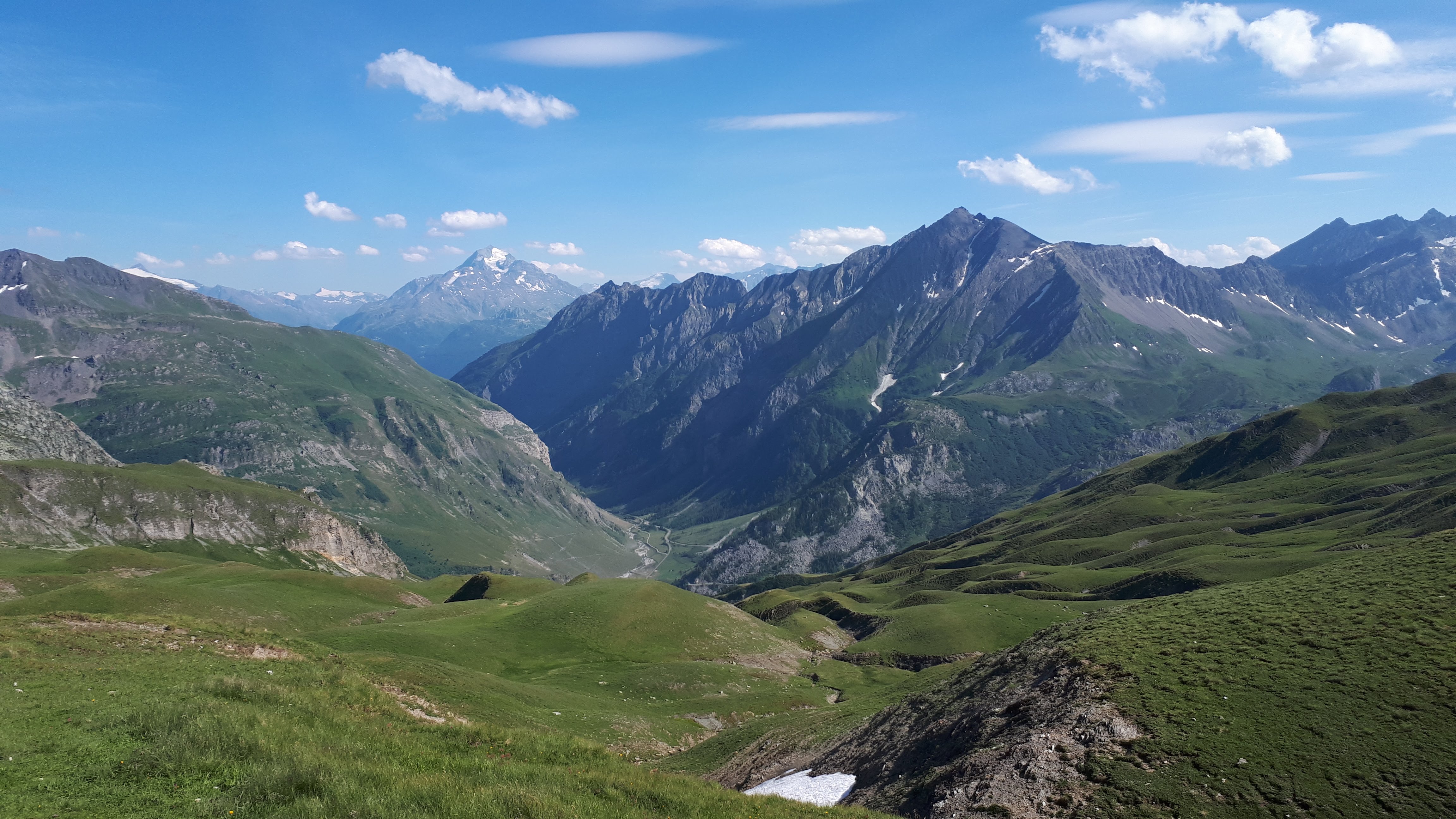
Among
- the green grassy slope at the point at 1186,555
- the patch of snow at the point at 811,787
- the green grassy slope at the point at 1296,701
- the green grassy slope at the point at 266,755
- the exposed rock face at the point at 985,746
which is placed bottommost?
the green grassy slope at the point at 1186,555

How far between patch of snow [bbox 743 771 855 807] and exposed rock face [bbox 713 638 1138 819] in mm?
695

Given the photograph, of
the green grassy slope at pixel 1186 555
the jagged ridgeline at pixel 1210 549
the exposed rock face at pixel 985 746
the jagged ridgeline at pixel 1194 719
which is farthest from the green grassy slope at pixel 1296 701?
the jagged ridgeline at pixel 1210 549

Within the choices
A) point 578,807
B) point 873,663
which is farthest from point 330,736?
point 873,663

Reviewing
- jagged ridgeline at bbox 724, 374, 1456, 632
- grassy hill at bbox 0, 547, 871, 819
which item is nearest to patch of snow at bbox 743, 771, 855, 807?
grassy hill at bbox 0, 547, 871, 819

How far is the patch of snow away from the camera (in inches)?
1467

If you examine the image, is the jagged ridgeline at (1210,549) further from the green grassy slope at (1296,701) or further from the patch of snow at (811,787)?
the green grassy slope at (1296,701)

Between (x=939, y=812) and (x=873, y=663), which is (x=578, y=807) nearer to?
(x=939, y=812)

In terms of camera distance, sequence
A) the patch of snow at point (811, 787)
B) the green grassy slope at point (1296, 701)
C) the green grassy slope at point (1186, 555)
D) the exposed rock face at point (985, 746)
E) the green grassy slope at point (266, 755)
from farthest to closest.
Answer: the green grassy slope at point (1186, 555) < the patch of snow at point (811, 787) < the exposed rock face at point (985, 746) < the green grassy slope at point (1296, 701) < the green grassy slope at point (266, 755)

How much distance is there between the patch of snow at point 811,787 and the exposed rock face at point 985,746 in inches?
27.4

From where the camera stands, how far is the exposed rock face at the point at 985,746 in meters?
28.1

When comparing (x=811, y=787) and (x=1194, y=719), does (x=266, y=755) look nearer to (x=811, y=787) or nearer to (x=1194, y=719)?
(x=811, y=787)

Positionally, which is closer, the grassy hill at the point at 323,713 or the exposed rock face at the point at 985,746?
the grassy hill at the point at 323,713

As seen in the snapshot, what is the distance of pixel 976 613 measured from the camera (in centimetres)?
12019

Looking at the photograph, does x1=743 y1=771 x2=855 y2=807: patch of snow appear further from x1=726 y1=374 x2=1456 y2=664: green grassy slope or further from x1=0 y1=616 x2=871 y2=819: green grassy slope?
x1=726 y1=374 x2=1456 y2=664: green grassy slope
